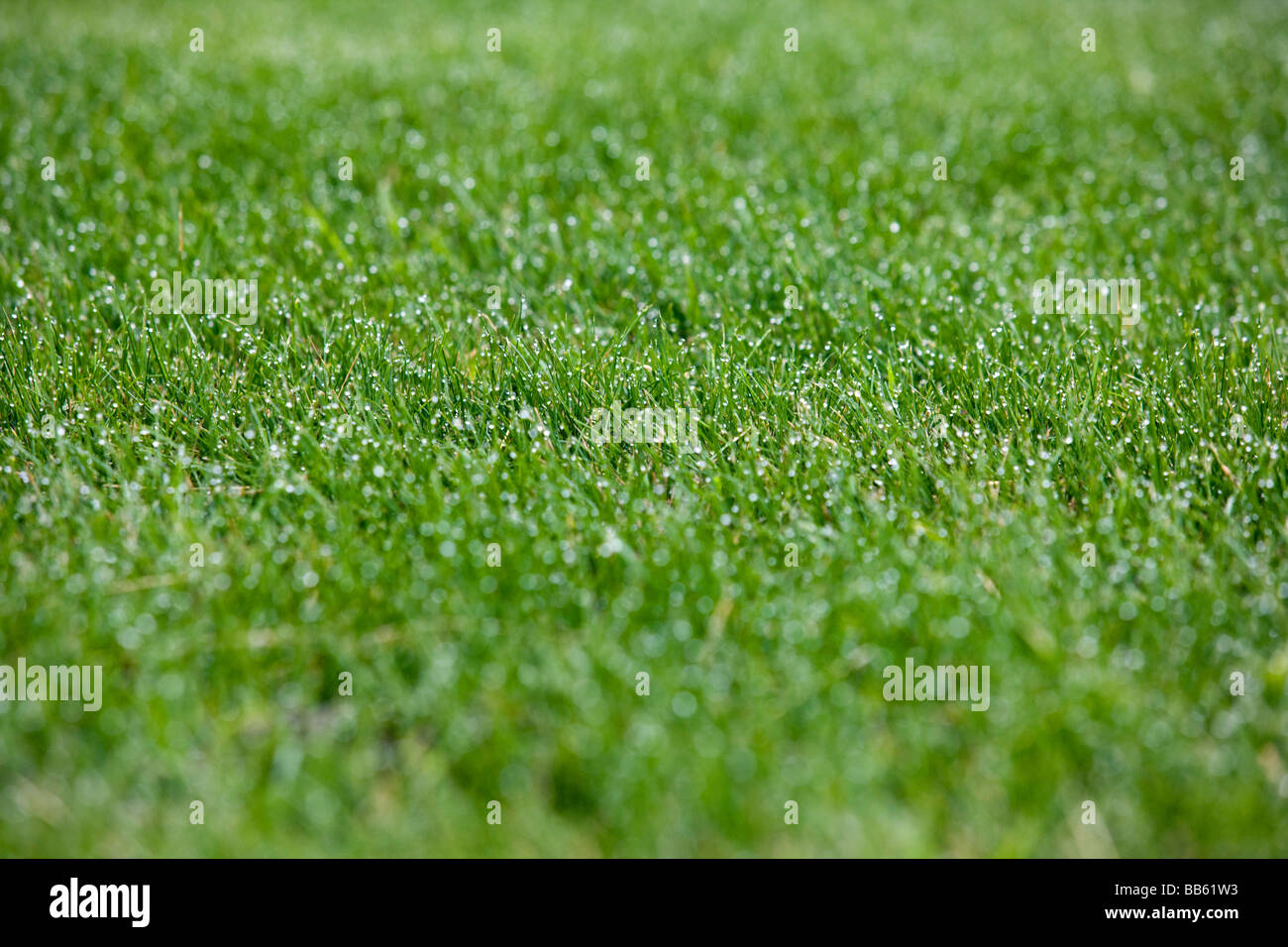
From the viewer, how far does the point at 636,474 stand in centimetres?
268

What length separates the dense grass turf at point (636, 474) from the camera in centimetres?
185

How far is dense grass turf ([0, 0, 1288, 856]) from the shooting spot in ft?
6.08

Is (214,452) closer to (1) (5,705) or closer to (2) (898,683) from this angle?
(1) (5,705)

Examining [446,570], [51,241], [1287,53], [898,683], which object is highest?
[1287,53]

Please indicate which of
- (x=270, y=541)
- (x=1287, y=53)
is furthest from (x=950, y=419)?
(x=1287, y=53)

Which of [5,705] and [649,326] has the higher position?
[649,326]

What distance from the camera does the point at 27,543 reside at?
239 cm

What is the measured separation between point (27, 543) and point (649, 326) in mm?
1935

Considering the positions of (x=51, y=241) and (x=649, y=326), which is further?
(x=51, y=241)

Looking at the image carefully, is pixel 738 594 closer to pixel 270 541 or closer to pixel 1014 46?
pixel 270 541
